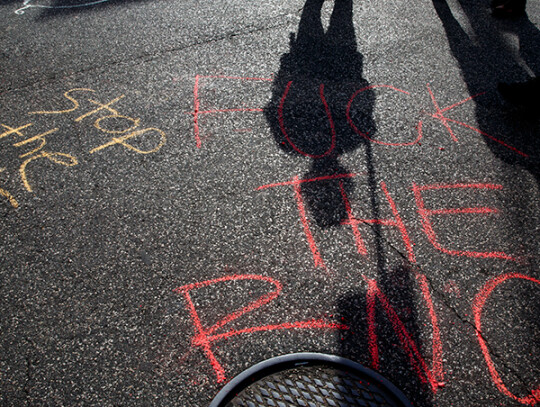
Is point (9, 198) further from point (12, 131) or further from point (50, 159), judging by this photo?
→ point (12, 131)

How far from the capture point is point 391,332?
227cm

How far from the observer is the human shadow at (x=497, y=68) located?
3.39 m

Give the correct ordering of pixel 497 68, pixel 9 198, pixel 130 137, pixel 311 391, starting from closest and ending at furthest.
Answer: pixel 311 391 → pixel 9 198 → pixel 130 137 → pixel 497 68

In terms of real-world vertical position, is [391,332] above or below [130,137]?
below

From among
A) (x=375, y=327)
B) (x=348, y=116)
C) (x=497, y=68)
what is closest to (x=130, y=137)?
(x=348, y=116)

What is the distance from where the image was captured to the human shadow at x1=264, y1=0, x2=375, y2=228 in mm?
2998

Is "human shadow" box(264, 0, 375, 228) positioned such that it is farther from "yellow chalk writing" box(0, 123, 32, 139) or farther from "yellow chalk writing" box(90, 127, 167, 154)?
"yellow chalk writing" box(0, 123, 32, 139)

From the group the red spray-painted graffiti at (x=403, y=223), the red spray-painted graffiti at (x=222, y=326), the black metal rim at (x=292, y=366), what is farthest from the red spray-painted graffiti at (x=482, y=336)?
the red spray-painted graffiti at (x=222, y=326)

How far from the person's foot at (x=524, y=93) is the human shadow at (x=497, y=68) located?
0.23 feet

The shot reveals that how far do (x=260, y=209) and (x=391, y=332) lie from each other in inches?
44.9

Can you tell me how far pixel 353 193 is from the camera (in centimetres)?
297

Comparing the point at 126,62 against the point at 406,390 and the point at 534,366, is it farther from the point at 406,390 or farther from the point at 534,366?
the point at 534,366

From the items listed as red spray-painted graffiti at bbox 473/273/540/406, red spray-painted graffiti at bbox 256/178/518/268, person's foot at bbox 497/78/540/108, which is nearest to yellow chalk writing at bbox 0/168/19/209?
red spray-painted graffiti at bbox 256/178/518/268

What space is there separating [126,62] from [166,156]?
4.95 ft
